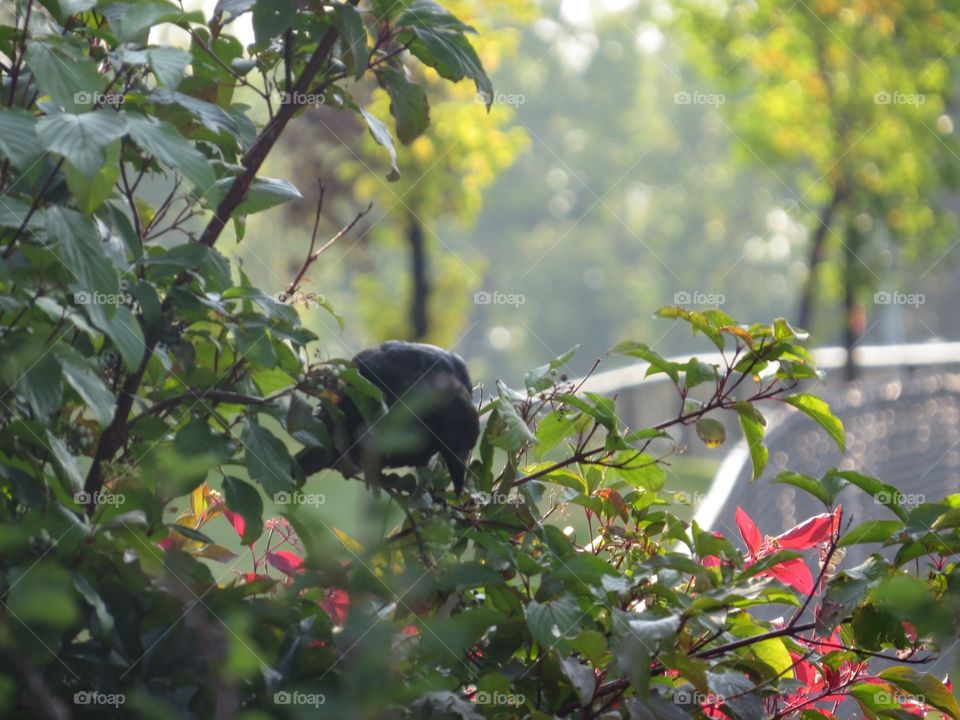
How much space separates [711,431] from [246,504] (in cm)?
94

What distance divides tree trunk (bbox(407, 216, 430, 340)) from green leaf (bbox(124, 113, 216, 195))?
1194cm

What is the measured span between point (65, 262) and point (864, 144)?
13.3m

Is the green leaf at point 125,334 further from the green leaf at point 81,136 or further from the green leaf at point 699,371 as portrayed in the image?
the green leaf at point 699,371

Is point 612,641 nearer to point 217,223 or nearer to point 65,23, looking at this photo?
point 217,223

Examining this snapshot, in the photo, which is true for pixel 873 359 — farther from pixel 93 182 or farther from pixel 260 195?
pixel 93 182

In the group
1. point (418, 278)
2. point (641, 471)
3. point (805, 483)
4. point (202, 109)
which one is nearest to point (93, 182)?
point (202, 109)

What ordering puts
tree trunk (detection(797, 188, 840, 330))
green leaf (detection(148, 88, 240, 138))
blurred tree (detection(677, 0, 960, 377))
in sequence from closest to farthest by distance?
1. green leaf (detection(148, 88, 240, 138))
2. blurred tree (detection(677, 0, 960, 377))
3. tree trunk (detection(797, 188, 840, 330))

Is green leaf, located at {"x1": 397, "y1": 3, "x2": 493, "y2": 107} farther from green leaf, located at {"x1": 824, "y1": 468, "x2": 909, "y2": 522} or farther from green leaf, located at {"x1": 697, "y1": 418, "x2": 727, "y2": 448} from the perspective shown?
green leaf, located at {"x1": 824, "y1": 468, "x2": 909, "y2": 522}

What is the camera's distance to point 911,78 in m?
13.1

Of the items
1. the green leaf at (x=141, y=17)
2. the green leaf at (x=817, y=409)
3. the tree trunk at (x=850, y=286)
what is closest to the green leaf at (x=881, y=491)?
the green leaf at (x=817, y=409)

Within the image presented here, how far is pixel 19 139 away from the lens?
146 cm

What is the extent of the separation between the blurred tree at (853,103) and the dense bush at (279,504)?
11.4 metres

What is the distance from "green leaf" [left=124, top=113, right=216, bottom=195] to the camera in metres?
1.48

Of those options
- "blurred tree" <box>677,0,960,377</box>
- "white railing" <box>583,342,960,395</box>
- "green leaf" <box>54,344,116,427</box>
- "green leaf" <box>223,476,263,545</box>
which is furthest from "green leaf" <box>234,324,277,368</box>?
"blurred tree" <box>677,0,960,377</box>
